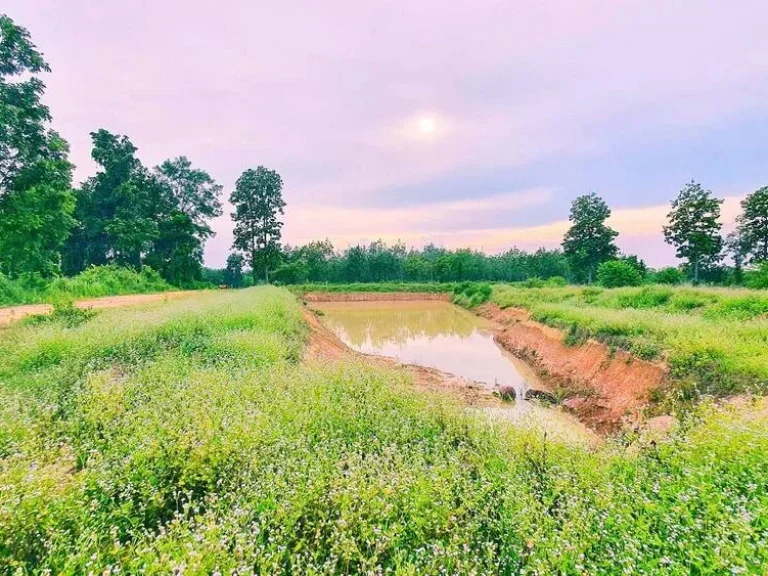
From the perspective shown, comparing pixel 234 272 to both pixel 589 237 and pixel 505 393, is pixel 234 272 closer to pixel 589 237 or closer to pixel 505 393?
pixel 589 237

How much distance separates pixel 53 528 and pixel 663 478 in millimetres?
5301

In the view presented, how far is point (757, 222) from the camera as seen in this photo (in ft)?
137

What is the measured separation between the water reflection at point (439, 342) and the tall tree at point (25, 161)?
47.3 ft

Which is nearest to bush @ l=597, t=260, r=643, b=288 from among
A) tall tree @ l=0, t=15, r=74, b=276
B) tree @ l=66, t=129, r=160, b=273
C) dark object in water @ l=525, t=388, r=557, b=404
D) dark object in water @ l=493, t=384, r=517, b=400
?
dark object in water @ l=525, t=388, r=557, b=404

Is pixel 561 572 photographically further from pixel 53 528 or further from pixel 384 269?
pixel 384 269

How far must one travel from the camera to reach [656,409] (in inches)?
342

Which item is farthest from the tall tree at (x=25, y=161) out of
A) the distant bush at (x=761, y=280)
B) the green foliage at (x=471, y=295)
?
the distant bush at (x=761, y=280)

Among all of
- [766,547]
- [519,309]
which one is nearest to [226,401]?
[766,547]

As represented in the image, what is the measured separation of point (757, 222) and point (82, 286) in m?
61.7

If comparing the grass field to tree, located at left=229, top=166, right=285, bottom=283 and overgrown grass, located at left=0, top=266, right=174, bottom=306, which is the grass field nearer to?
overgrown grass, located at left=0, top=266, right=174, bottom=306

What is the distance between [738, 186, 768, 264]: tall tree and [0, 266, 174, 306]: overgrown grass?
59.0 meters

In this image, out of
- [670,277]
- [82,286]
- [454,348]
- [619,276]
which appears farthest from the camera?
[670,277]

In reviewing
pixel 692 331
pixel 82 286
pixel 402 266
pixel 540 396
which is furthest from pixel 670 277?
pixel 82 286

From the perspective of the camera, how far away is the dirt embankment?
9922mm
